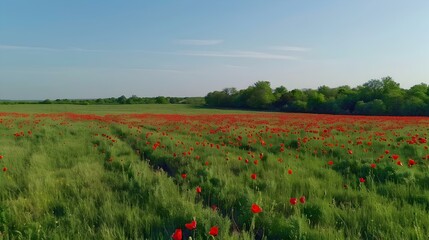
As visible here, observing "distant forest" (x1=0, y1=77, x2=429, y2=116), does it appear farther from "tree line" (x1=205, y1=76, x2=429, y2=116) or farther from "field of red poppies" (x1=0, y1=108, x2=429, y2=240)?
"field of red poppies" (x1=0, y1=108, x2=429, y2=240)

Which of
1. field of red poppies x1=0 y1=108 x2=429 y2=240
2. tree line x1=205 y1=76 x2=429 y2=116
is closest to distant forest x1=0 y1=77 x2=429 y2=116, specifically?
tree line x1=205 y1=76 x2=429 y2=116

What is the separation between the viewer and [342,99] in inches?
2675

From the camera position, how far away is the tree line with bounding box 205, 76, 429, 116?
56.4m

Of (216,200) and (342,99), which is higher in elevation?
(342,99)

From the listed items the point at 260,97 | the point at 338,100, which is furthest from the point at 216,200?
the point at 260,97

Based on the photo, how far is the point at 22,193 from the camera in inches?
193

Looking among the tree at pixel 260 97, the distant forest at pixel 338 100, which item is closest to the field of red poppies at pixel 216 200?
the distant forest at pixel 338 100

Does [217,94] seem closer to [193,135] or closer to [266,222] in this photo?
[193,135]

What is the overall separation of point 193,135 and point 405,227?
426 inches

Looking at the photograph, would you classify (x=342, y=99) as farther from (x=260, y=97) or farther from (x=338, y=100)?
(x=260, y=97)

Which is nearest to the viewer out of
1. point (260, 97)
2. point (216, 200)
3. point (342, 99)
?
point (216, 200)

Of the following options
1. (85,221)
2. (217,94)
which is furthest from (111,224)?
(217,94)

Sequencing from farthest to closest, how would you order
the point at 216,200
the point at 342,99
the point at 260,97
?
the point at 260,97
the point at 342,99
the point at 216,200

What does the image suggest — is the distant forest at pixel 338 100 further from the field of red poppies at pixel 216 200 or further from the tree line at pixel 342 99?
the field of red poppies at pixel 216 200
